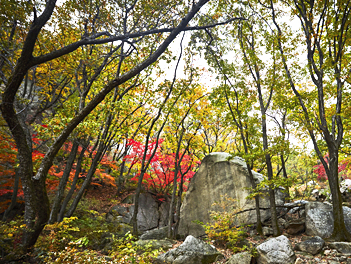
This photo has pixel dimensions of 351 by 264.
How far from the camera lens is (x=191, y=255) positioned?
5309mm

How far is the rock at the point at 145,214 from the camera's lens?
11.1 m

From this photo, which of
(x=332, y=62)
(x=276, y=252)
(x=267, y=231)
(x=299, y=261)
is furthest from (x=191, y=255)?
(x=332, y=62)

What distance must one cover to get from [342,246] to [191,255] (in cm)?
421

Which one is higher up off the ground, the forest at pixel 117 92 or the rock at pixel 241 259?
the forest at pixel 117 92

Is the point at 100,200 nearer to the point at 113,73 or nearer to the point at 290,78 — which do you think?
the point at 113,73

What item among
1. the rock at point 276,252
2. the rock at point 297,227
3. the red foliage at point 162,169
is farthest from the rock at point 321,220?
the red foliage at point 162,169

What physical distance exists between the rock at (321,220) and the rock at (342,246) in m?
1.18

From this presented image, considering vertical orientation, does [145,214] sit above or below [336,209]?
below

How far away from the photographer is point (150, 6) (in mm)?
5645

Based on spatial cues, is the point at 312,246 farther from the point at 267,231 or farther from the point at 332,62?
the point at 332,62

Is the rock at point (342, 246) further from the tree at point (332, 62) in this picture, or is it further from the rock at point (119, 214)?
the rock at point (119, 214)

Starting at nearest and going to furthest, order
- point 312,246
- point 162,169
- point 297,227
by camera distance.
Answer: point 312,246, point 297,227, point 162,169

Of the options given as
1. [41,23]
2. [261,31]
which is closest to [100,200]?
[41,23]

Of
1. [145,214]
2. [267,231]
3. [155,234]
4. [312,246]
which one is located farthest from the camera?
[145,214]
